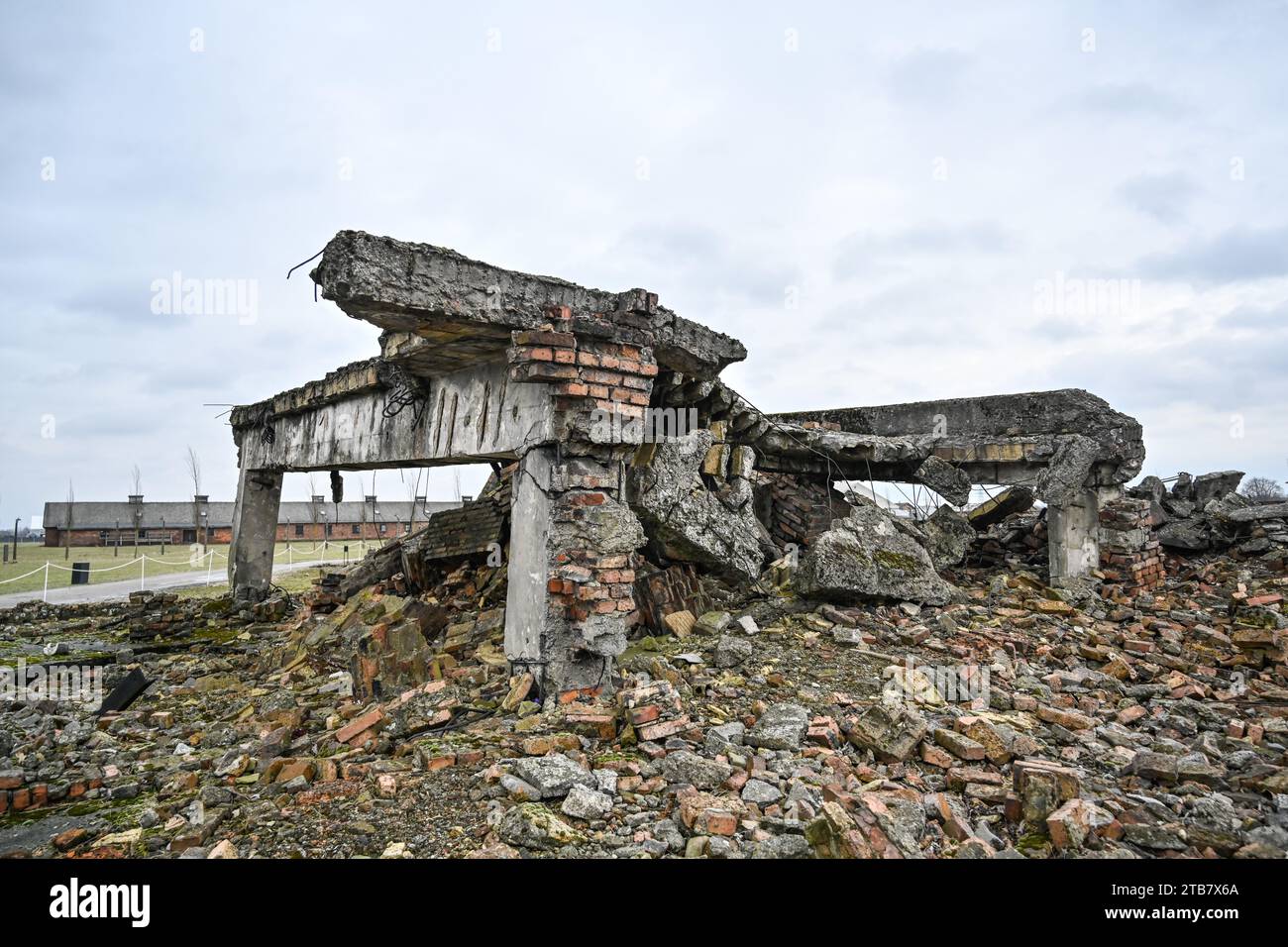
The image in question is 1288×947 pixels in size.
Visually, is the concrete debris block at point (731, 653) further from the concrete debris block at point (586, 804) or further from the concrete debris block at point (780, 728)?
the concrete debris block at point (586, 804)

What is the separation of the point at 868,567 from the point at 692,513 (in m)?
1.69

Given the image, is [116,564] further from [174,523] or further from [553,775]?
[553,775]

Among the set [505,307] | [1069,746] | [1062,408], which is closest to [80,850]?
[505,307]

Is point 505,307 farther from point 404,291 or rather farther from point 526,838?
point 526,838

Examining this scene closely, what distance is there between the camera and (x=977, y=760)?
147 inches

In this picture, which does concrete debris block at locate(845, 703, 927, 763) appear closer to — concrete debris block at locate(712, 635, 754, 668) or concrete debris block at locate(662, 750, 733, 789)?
concrete debris block at locate(662, 750, 733, 789)

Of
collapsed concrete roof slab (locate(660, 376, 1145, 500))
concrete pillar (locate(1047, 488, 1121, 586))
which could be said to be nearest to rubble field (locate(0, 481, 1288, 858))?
concrete pillar (locate(1047, 488, 1121, 586))

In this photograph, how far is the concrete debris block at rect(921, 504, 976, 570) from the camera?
26.8ft

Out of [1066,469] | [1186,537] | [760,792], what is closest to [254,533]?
[760,792]

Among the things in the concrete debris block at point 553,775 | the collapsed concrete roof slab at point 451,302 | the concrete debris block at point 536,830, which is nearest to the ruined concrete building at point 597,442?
the collapsed concrete roof slab at point 451,302

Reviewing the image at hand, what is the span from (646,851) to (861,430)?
753 cm

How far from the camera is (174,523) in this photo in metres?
37.6

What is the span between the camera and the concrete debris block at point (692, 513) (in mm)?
6426

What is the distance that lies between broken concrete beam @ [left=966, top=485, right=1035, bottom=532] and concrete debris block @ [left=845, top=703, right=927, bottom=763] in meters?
6.88
